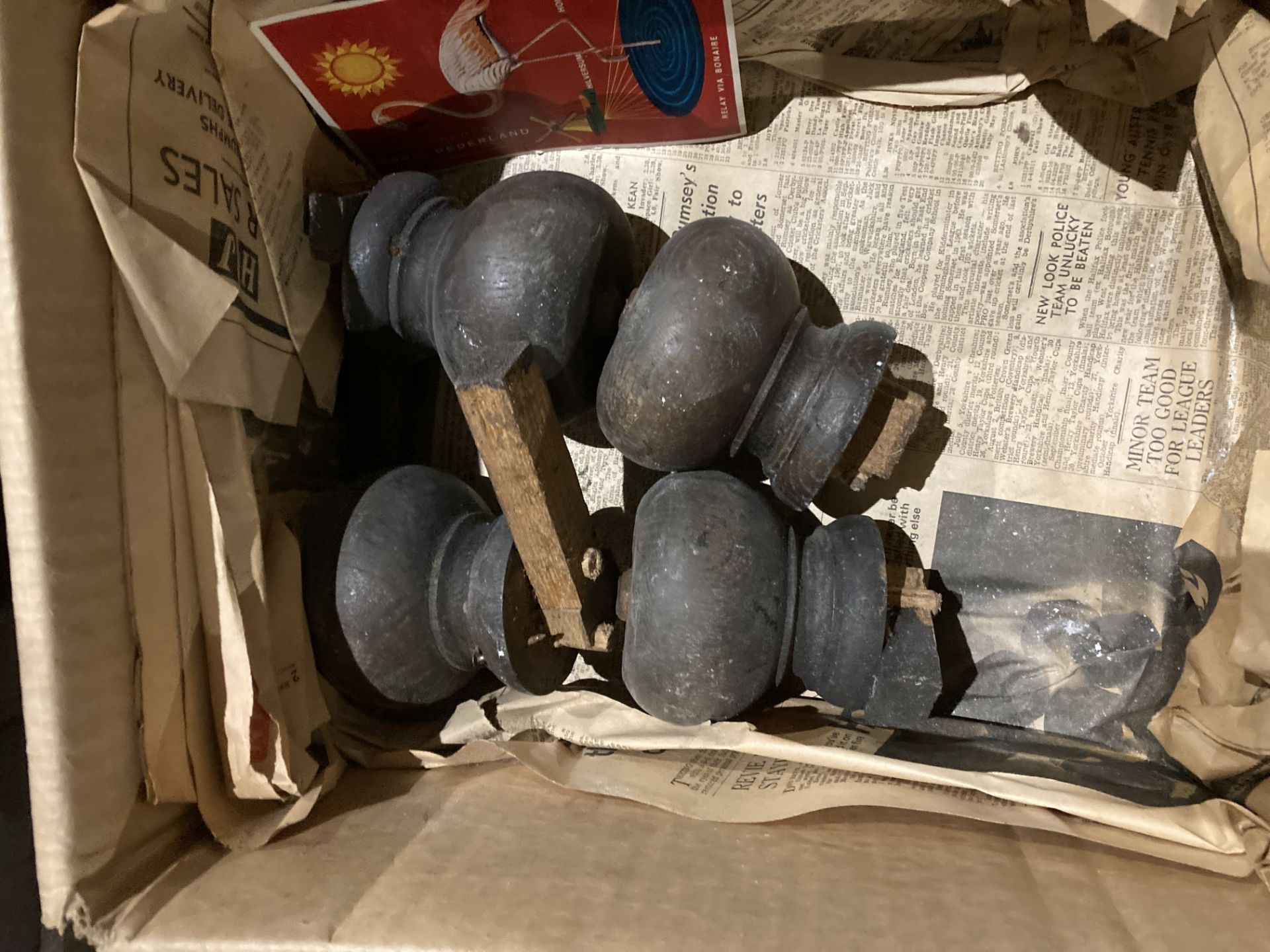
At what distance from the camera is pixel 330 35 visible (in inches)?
35.6

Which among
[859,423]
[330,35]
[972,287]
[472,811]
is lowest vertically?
[472,811]

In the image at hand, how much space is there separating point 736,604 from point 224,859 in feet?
1.89

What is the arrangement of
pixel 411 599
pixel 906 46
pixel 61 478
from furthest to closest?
pixel 906 46, pixel 411 599, pixel 61 478

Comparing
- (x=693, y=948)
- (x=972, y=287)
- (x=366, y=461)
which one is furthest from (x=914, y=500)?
(x=366, y=461)

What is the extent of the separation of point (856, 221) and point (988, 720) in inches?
27.3

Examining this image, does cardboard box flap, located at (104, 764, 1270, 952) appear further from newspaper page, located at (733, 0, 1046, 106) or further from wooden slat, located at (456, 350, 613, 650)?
newspaper page, located at (733, 0, 1046, 106)

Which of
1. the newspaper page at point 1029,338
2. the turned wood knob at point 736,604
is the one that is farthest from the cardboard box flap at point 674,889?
the newspaper page at point 1029,338

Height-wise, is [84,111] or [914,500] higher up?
[84,111]

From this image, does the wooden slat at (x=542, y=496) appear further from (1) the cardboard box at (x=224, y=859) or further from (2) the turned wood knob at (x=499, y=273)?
(1) the cardboard box at (x=224, y=859)

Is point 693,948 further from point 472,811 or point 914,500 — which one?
point 914,500

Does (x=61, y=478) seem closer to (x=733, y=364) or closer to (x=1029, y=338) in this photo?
(x=733, y=364)

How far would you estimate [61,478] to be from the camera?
27.4 inches

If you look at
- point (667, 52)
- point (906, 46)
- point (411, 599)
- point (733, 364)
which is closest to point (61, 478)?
point (411, 599)

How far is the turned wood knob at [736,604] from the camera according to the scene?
83 centimetres
